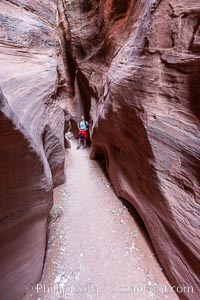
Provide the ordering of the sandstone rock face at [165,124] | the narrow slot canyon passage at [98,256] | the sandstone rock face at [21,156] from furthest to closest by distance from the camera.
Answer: the narrow slot canyon passage at [98,256]
the sandstone rock face at [165,124]
the sandstone rock face at [21,156]

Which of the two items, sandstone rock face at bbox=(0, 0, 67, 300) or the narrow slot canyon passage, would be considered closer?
sandstone rock face at bbox=(0, 0, 67, 300)

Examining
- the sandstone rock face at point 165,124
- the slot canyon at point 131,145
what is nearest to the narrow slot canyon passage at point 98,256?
the slot canyon at point 131,145

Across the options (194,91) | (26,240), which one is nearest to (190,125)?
(194,91)

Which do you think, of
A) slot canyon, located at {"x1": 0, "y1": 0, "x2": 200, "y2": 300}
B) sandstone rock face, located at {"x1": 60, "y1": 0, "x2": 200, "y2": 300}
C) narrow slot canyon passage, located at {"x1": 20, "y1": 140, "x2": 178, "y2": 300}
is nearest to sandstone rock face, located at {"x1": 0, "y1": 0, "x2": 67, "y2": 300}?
slot canyon, located at {"x1": 0, "y1": 0, "x2": 200, "y2": 300}

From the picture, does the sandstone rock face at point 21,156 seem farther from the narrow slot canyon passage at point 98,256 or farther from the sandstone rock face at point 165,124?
the sandstone rock face at point 165,124

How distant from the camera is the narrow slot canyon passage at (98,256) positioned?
2123 mm

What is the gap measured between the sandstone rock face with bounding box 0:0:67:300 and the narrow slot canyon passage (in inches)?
13.9

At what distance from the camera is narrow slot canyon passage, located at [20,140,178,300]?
2.12 m

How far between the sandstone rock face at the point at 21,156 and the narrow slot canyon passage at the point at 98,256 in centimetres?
35

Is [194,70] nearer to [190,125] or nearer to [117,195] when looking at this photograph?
[190,125]

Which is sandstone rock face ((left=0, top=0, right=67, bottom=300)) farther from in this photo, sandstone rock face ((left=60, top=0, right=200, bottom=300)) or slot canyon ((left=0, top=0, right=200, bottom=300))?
sandstone rock face ((left=60, top=0, right=200, bottom=300))

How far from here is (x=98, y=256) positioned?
254 centimetres

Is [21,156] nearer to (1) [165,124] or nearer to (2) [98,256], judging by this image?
(1) [165,124]

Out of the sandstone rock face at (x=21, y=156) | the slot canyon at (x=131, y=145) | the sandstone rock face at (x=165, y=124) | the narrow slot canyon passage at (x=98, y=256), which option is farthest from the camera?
the narrow slot canyon passage at (x=98, y=256)
